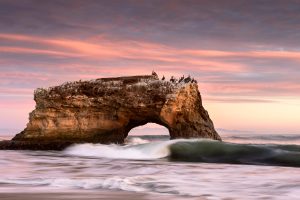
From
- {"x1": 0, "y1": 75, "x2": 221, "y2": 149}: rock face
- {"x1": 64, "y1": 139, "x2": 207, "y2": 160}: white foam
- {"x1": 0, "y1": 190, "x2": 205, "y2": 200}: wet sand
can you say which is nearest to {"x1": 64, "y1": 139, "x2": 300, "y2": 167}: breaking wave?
{"x1": 64, "y1": 139, "x2": 207, "y2": 160}: white foam

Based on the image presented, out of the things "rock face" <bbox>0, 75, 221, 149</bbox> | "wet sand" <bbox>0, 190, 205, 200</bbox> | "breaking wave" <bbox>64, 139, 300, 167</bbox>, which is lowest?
"wet sand" <bbox>0, 190, 205, 200</bbox>

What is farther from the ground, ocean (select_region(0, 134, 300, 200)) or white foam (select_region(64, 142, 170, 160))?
white foam (select_region(64, 142, 170, 160))

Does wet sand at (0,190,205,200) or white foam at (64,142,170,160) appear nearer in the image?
wet sand at (0,190,205,200)

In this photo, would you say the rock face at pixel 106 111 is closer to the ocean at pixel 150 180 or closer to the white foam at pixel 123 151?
the white foam at pixel 123 151

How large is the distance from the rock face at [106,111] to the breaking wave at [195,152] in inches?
53.6

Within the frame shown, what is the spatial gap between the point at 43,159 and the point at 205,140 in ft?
23.8

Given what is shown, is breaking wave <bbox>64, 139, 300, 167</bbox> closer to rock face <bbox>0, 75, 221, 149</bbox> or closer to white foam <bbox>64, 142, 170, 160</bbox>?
white foam <bbox>64, 142, 170, 160</bbox>

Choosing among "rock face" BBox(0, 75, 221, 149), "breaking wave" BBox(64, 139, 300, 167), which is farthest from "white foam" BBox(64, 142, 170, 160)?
"rock face" BBox(0, 75, 221, 149)

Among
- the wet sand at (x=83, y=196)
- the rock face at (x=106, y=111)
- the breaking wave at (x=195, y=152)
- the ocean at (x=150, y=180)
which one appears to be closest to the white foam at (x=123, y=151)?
the breaking wave at (x=195, y=152)

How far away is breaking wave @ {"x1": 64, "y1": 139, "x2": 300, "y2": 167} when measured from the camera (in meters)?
17.8

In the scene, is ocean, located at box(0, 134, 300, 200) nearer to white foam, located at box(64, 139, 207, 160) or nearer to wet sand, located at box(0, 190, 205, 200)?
wet sand, located at box(0, 190, 205, 200)

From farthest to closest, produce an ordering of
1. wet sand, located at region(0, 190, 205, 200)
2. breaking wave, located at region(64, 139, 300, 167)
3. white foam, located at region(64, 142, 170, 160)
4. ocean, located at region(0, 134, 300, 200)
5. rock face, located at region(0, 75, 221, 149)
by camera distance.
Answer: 1. rock face, located at region(0, 75, 221, 149)
2. white foam, located at region(64, 142, 170, 160)
3. breaking wave, located at region(64, 139, 300, 167)
4. ocean, located at region(0, 134, 300, 200)
5. wet sand, located at region(0, 190, 205, 200)

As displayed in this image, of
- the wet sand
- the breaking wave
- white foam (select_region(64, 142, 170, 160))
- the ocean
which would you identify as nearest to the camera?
the wet sand

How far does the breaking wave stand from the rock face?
136cm
